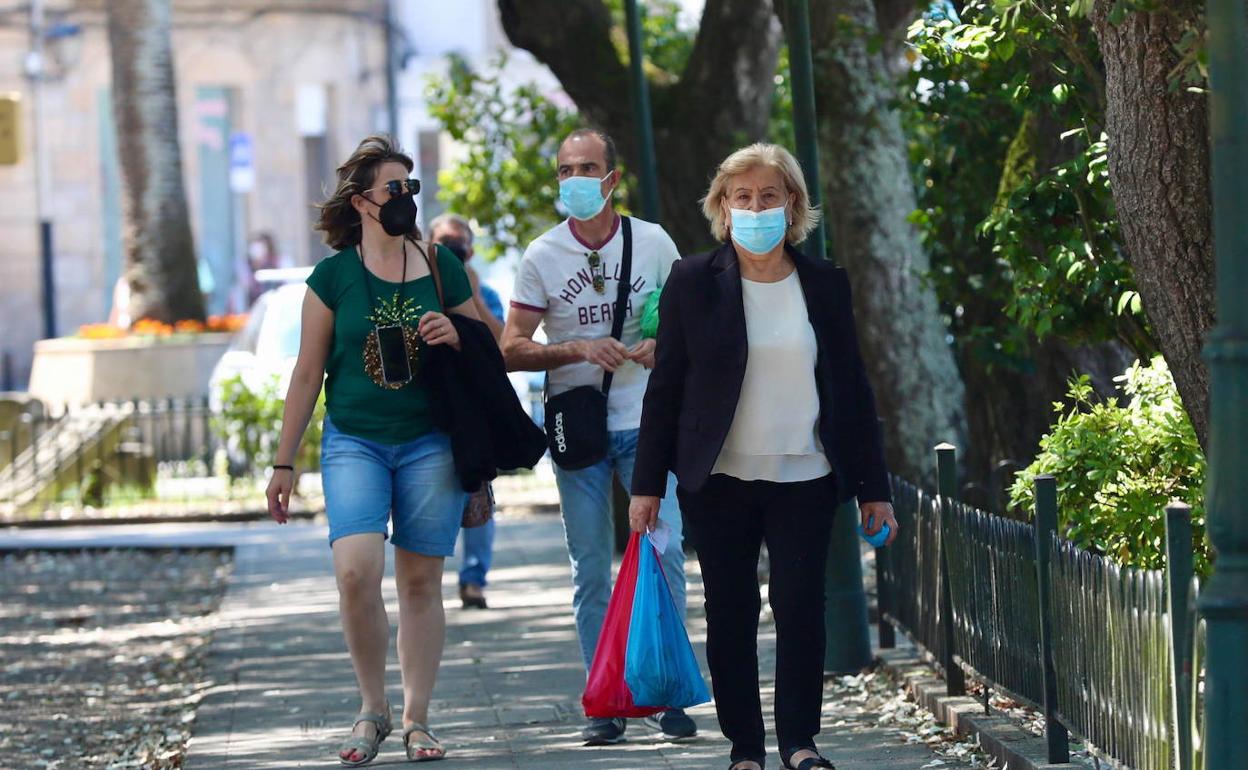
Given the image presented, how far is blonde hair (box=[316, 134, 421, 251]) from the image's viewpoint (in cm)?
707

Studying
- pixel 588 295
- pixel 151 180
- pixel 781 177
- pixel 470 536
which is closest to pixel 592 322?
pixel 588 295

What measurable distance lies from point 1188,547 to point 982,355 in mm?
5513

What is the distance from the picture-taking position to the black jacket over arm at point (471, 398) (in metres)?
6.95

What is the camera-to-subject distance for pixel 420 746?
23.2 ft

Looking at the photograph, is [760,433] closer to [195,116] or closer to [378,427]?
A: [378,427]

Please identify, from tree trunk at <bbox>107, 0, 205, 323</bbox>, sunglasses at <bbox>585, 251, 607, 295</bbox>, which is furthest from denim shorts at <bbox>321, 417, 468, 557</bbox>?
tree trunk at <bbox>107, 0, 205, 323</bbox>

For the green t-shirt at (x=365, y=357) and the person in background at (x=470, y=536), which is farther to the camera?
the person in background at (x=470, y=536)

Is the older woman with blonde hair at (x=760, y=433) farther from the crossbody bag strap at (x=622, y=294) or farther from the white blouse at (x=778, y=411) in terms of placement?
the crossbody bag strap at (x=622, y=294)

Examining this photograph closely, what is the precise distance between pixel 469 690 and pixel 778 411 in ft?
10.2

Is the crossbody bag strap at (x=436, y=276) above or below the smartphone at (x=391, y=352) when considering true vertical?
above

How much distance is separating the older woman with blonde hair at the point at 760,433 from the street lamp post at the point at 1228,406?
5.41 feet

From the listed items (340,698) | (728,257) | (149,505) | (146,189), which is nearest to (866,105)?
(340,698)

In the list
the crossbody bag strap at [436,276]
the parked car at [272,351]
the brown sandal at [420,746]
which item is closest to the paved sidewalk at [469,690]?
the brown sandal at [420,746]

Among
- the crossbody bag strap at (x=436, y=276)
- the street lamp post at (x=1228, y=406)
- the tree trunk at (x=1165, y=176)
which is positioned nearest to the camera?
the street lamp post at (x=1228, y=406)
